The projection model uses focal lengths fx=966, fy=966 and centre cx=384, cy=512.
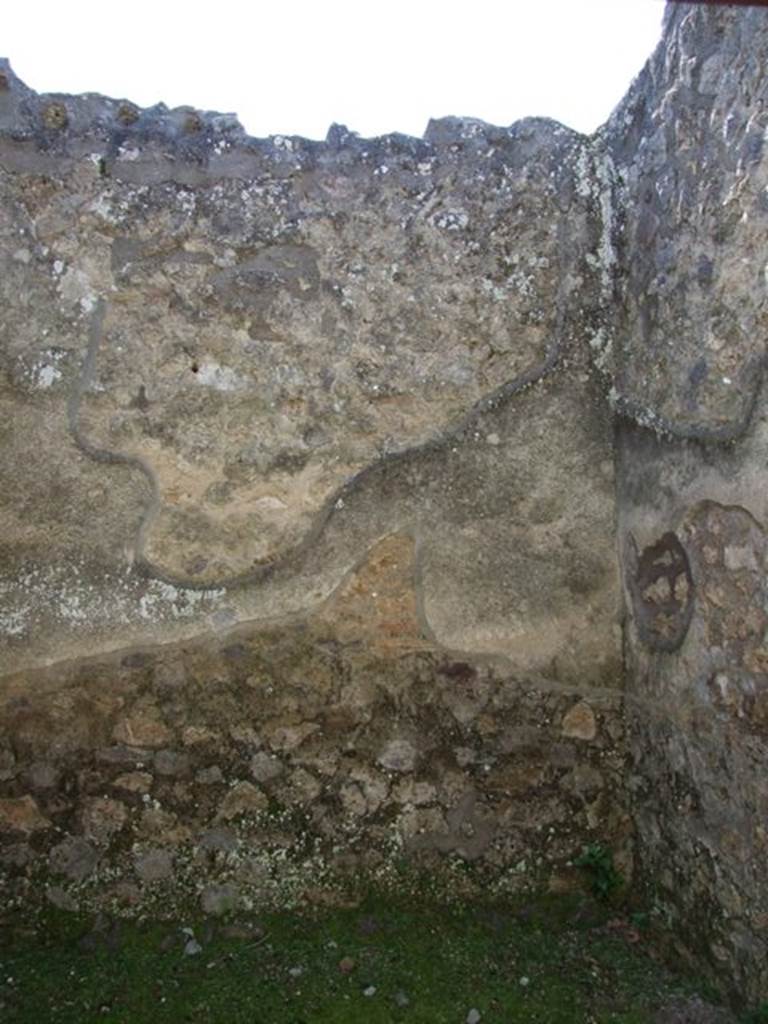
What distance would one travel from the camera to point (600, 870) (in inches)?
101

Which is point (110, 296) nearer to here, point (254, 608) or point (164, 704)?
point (254, 608)

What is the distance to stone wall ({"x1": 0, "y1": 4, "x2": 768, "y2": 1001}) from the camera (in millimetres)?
2428

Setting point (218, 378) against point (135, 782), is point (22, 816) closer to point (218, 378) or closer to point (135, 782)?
point (135, 782)

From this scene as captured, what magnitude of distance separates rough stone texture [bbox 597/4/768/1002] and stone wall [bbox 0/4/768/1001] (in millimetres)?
17

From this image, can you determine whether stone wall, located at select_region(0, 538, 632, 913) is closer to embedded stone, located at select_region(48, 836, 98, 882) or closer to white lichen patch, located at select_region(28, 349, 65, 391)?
embedded stone, located at select_region(48, 836, 98, 882)

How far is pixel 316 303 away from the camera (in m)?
2.60

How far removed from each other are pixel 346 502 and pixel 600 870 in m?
1.19

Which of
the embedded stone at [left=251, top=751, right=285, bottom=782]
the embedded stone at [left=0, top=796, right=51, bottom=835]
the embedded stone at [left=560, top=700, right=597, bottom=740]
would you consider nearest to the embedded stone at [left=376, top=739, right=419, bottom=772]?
the embedded stone at [left=251, top=751, right=285, bottom=782]

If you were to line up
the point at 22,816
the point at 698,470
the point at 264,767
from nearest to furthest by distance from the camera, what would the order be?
1. the point at 698,470
2. the point at 22,816
3. the point at 264,767

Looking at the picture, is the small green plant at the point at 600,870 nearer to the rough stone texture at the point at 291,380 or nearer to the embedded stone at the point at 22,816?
the rough stone texture at the point at 291,380

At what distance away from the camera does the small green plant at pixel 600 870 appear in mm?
2549

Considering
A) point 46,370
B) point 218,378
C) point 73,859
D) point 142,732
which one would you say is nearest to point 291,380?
point 218,378

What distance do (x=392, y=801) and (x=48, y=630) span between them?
0.99 metres

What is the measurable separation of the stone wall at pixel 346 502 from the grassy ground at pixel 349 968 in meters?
0.10
